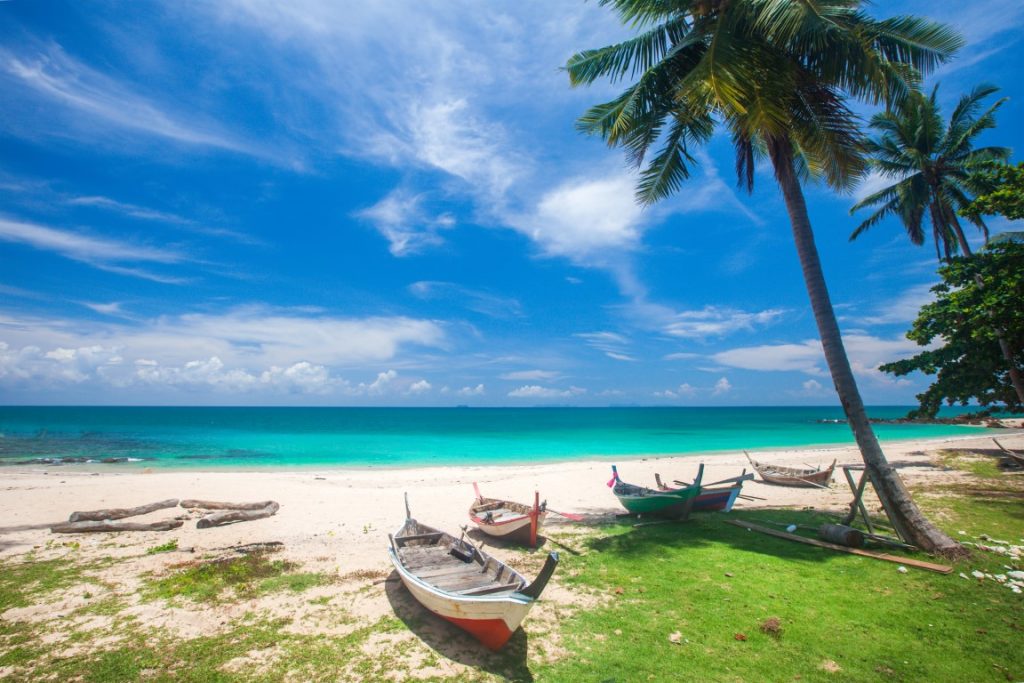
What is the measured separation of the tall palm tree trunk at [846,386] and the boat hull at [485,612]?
718 cm

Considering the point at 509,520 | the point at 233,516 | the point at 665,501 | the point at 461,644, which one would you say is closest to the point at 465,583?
the point at 461,644

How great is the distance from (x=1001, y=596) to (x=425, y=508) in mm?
13745

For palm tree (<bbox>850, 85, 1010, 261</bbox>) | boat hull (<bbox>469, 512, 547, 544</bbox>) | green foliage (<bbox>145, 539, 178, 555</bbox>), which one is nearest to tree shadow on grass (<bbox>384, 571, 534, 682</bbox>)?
boat hull (<bbox>469, 512, 547, 544</bbox>)

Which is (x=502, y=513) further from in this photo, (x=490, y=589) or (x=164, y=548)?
(x=164, y=548)

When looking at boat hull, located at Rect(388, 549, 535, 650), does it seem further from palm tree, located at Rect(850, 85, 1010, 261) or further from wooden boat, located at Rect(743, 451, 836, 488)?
palm tree, located at Rect(850, 85, 1010, 261)

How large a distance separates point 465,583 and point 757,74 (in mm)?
11078

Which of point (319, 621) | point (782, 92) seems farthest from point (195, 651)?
point (782, 92)

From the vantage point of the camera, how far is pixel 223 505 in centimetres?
1444

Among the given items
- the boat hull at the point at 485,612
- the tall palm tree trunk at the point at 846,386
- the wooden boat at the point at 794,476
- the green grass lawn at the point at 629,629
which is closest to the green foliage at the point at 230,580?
the green grass lawn at the point at 629,629

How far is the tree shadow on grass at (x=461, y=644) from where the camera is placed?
565cm

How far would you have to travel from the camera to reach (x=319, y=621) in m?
6.88

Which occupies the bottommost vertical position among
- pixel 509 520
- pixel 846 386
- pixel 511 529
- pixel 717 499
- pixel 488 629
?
pixel 488 629

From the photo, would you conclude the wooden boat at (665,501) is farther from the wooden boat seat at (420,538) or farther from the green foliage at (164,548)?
the green foliage at (164,548)

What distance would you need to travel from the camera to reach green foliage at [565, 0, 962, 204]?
8.19m
